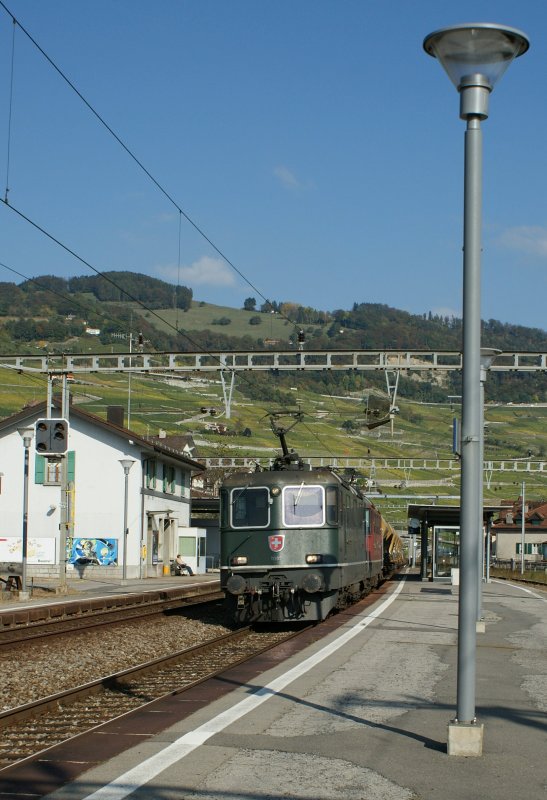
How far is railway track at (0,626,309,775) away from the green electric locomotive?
3.43 metres

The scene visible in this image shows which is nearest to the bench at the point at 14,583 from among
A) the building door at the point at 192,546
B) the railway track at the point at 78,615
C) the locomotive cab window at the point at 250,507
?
the railway track at the point at 78,615

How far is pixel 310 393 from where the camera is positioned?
85.2m

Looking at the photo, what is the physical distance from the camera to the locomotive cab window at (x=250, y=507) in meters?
20.8

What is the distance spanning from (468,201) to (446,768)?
3906 millimetres

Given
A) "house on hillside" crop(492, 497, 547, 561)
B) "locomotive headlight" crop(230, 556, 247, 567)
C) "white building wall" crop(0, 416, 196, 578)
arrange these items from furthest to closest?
"house on hillside" crop(492, 497, 547, 561), "white building wall" crop(0, 416, 196, 578), "locomotive headlight" crop(230, 556, 247, 567)

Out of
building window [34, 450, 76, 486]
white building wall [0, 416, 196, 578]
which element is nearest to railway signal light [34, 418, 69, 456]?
building window [34, 450, 76, 486]

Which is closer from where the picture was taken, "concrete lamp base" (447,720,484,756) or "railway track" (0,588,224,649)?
"concrete lamp base" (447,720,484,756)

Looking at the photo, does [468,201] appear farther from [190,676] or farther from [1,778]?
[190,676]

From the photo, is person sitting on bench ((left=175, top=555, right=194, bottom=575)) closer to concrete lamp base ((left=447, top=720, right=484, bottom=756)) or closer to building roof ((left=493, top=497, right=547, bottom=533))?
concrete lamp base ((left=447, top=720, right=484, bottom=756))

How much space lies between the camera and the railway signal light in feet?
88.8

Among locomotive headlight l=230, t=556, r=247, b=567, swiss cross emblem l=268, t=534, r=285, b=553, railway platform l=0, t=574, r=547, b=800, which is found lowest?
railway platform l=0, t=574, r=547, b=800

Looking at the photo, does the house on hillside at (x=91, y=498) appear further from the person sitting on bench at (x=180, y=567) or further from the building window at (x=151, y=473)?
the person sitting on bench at (x=180, y=567)

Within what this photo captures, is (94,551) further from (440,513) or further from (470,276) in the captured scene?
(470,276)

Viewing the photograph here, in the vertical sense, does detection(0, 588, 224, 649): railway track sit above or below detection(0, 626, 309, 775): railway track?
below
